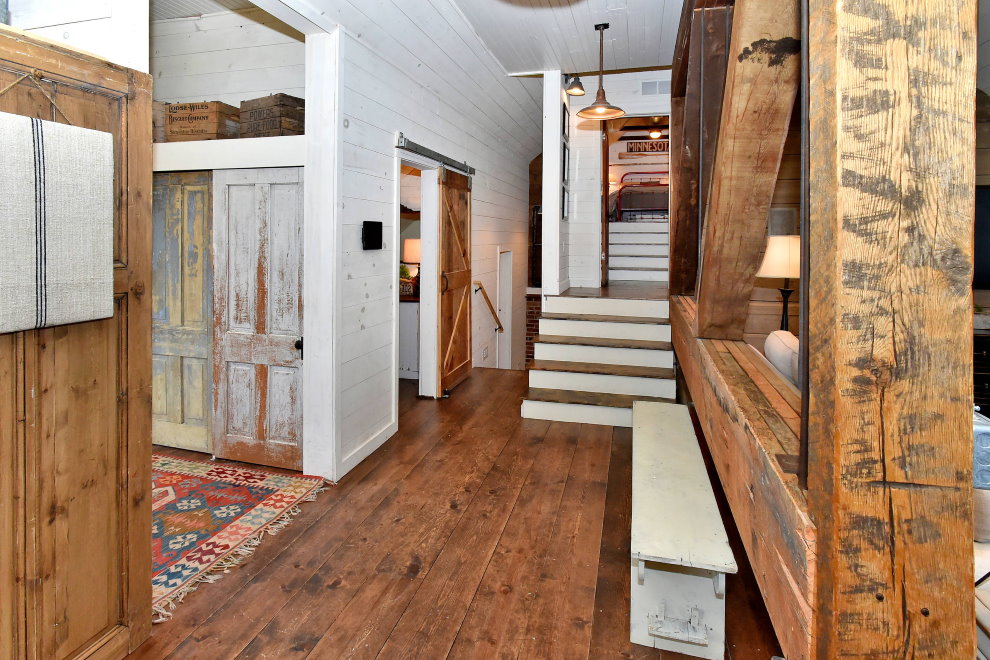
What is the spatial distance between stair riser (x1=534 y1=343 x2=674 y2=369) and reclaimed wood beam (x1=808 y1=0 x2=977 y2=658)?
13.5 feet

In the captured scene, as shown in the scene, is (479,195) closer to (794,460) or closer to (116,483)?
(116,483)

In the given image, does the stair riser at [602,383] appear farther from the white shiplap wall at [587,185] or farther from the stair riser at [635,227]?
the stair riser at [635,227]

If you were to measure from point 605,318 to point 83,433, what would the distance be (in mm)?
4383

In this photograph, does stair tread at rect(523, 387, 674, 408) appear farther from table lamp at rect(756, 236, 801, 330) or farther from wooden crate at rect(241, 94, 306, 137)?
wooden crate at rect(241, 94, 306, 137)

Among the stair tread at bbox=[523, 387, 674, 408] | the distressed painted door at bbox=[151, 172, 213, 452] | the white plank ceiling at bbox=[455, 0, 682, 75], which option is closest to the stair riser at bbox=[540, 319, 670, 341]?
the stair tread at bbox=[523, 387, 674, 408]

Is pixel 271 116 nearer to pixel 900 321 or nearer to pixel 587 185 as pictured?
pixel 900 321

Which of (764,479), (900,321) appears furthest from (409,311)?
(900,321)

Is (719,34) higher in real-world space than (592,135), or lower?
lower

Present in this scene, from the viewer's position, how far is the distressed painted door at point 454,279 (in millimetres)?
→ 5531

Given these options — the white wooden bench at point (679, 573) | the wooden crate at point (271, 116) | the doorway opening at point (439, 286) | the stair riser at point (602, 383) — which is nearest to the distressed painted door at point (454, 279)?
the doorway opening at point (439, 286)

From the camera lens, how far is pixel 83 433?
6.09 feet

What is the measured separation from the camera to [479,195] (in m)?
6.63

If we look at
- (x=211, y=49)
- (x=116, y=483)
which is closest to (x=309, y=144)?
(x=211, y=49)

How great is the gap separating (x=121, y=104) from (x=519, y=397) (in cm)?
421
